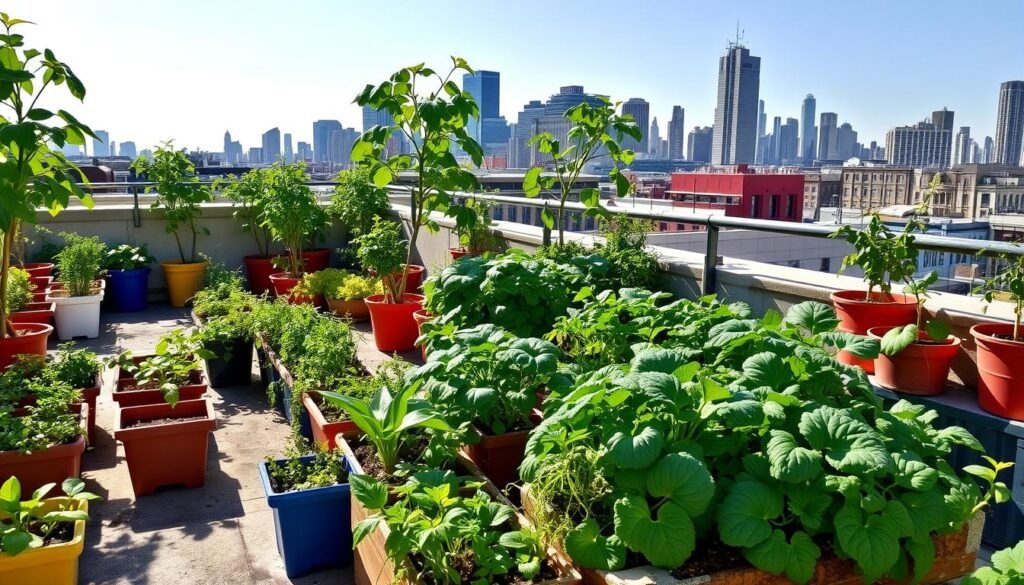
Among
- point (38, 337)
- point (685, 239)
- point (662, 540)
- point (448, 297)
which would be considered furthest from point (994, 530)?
point (685, 239)

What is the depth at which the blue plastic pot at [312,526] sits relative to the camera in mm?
2906

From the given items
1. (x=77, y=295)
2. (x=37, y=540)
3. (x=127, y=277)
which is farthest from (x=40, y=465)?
(x=127, y=277)

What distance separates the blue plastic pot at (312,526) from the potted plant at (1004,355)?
2.35 m

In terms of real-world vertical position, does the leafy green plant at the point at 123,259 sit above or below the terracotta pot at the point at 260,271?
above

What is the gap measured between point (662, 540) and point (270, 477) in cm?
169

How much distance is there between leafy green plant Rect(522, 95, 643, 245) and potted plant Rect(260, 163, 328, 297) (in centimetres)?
288

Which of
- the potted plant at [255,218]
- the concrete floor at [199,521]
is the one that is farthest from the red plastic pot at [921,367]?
the potted plant at [255,218]

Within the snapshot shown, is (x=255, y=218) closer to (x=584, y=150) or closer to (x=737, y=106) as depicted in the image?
(x=584, y=150)

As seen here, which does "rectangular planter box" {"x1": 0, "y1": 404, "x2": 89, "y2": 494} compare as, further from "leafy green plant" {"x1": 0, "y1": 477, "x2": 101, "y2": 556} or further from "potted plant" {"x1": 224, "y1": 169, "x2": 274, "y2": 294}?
"potted plant" {"x1": 224, "y1": 169, "x2": 274, "y2": 294}

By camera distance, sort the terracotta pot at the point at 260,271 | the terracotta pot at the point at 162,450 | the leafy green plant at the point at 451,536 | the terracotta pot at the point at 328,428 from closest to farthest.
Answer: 1. the leafy green plant at the point at 451,536
2. the terracotta pot at the point at 328,428
3. the terracotta pot at the point at 162,450
4. the terracotta pot at the point at 260,271

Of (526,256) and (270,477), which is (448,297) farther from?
(270,477)

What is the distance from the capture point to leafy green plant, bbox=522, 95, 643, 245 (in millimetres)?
5105

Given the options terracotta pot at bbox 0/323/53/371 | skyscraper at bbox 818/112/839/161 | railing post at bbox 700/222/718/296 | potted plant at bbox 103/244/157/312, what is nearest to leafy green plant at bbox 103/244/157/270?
potted plant at bbox 103/244/157/312

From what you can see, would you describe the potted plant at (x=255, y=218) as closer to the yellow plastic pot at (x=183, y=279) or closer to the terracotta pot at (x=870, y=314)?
the yellow plastic pot at (x=183, y=279)
